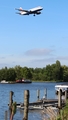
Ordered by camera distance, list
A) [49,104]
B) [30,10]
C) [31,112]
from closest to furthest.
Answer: [31,112] → [49,104] → [30,10]

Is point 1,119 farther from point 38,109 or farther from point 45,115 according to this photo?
point 45,115

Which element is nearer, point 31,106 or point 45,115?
point 45,115

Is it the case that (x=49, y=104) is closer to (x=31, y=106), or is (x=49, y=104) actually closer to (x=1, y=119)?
(x=31, y=106)

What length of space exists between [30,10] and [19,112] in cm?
2730

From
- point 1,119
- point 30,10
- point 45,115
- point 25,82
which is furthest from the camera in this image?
point 25,82

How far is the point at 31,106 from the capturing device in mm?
43344

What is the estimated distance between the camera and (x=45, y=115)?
2397cm

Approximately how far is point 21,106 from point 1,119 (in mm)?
4900

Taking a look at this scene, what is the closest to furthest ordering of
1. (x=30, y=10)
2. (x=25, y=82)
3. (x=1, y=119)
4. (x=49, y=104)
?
(x=1, y=119) < (x=49, y=104) < (x=30, y=10) < (x=25, y=82)

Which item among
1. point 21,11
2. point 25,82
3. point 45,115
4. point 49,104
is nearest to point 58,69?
point 25,82

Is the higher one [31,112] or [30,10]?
[30,10]

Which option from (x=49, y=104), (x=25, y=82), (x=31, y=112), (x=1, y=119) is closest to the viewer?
(x=1, y=119)

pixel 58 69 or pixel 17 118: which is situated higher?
pixel 58 69

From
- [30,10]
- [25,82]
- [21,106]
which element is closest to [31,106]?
[21,106]
